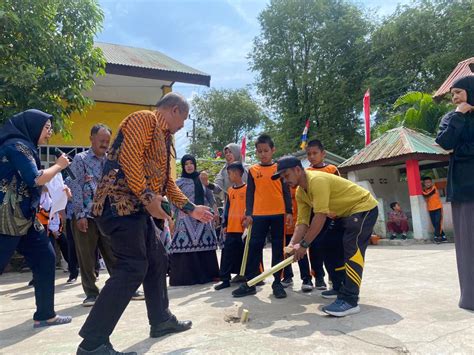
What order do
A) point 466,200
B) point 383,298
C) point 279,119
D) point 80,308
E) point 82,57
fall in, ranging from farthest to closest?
point 279,119, point 82,57, point 80,308, point 383,298, point 466,200

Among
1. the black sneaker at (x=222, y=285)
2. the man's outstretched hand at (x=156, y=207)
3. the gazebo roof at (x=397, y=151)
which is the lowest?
the black sneaker at (x=222, y=285)

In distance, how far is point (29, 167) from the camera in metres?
3.02

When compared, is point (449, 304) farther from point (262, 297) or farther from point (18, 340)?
point (18, 340)

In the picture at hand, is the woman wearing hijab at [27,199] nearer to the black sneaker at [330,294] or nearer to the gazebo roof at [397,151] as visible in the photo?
the black sneaker at [330,294]

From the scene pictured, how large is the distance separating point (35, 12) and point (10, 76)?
3.62 ft

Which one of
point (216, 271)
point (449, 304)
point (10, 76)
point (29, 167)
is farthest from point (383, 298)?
point (10, 76)

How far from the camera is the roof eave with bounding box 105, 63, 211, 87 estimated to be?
9.86 metres

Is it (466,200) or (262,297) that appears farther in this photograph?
(262,297)

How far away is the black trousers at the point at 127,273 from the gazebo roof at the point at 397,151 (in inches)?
349

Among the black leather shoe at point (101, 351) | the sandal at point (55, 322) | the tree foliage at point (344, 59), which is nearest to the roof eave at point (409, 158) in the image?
the sandal at point (55, 322)

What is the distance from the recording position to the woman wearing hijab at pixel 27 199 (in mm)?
3045

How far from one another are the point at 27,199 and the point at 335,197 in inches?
99.6

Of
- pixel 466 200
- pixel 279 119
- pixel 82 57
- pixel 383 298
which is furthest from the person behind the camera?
pixel 279 119

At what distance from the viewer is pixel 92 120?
1143 centimetres
